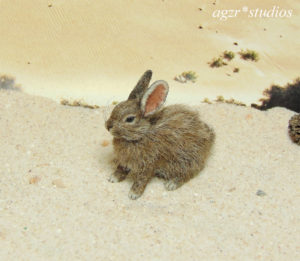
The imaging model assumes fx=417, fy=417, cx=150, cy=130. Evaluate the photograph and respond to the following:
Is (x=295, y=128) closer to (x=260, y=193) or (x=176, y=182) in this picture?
(x=260, y=193)

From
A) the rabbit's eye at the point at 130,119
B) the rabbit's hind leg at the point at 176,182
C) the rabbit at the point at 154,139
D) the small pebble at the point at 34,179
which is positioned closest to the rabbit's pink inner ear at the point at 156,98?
the rabbit at the point at 154,139

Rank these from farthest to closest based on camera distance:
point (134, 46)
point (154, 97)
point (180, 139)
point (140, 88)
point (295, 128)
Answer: point (134, 46)
point (295, 128)
point (180, 139)
point (140, 88)
point (154, 97)

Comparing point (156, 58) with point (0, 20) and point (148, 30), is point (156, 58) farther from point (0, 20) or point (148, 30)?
point (0, 20)

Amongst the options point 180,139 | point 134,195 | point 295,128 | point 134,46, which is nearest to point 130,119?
point 180,139

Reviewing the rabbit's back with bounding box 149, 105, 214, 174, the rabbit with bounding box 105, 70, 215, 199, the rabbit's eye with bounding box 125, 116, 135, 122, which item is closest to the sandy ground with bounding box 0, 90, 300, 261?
the rabbit with bounding box 105, 70, 215, 199

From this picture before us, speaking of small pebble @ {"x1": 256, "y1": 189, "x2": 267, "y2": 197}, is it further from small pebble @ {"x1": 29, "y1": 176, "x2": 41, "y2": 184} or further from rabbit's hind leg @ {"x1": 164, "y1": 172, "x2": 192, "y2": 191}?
small pebble @ {"x1": 29, "y1": 176, "x2": 41, "y2": 184}

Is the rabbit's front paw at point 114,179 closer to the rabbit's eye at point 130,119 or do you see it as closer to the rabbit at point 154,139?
the rabbit at point 154,139
